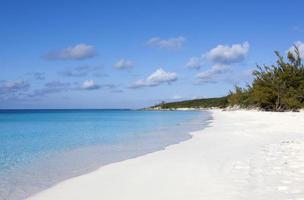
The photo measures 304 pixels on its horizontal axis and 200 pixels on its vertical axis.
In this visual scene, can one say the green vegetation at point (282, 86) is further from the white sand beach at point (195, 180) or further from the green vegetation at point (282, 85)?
the white sand beach at point (195, 180)

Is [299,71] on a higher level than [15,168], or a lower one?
higher

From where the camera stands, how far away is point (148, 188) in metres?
6.81

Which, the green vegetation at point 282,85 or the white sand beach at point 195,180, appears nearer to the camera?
the white sand beach at point 195,180

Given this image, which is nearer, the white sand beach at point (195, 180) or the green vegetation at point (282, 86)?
the white sand beach at point (195, 180)

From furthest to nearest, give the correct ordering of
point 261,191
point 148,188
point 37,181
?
point 37,181 < point 148,188 < point 261,191

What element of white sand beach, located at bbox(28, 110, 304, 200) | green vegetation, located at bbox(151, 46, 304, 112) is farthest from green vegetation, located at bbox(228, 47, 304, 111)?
white sand beach, located at bbox(28, 110, 304, 200)

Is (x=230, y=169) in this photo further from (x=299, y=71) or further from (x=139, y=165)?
(x=299, y=71)

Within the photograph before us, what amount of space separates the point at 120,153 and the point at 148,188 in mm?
6651

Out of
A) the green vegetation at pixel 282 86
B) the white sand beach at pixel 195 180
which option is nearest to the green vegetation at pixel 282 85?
the green vegetation at pixel 282 86

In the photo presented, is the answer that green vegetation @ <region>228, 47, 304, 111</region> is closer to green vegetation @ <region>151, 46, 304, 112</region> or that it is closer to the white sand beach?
green vegetation @ <region>151, 46, 304, 112</region>

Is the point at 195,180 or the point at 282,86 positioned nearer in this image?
the point at 195,180

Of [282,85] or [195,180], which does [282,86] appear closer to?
[282,85]

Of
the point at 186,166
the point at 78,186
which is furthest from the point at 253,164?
the point at 78,186

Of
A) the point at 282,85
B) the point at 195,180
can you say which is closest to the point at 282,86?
the point at 282,85
